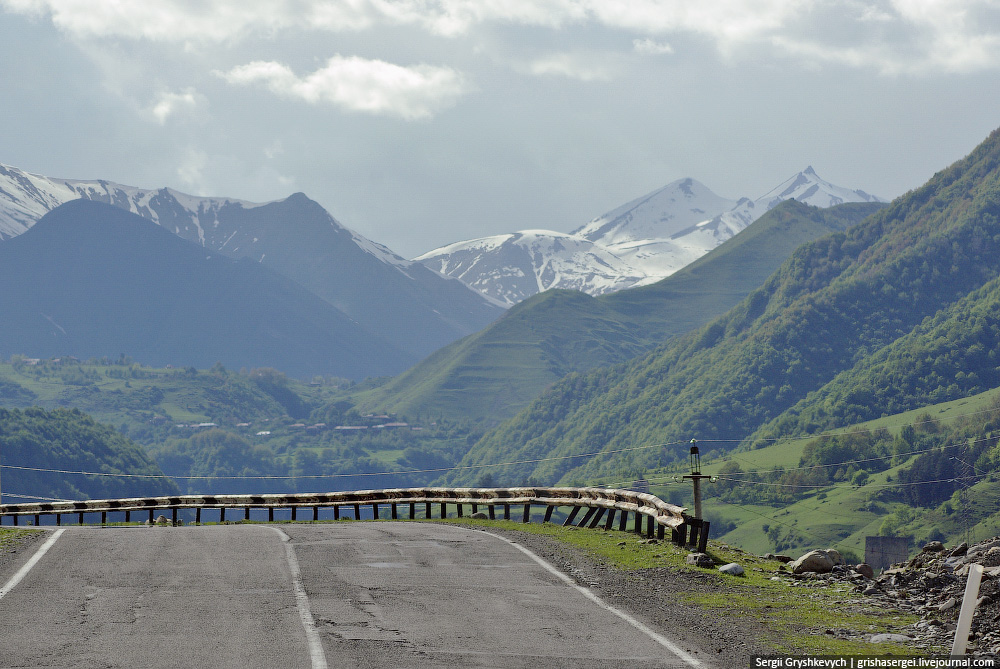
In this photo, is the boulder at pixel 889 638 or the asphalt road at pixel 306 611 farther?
the boulder at pixel 889 638

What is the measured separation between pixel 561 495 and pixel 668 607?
1498cm

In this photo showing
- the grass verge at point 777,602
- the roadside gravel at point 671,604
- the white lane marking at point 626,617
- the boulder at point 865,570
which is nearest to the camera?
the white lane marking at point 626,617

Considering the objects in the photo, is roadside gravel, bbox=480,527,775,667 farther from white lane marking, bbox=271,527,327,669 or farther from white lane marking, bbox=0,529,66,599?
white lane marking, bbox=0,529,66,599

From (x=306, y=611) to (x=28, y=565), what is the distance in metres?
7.76

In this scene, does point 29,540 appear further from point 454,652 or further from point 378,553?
point 454,652

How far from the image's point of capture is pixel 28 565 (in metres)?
20.4

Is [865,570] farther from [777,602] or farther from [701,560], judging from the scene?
[777,602]

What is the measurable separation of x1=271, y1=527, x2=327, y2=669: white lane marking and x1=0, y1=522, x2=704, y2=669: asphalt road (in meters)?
0.02

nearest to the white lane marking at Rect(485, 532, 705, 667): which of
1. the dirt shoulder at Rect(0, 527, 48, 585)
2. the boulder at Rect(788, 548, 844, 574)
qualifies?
the boulder at Rect(788, 548, 844, 574)

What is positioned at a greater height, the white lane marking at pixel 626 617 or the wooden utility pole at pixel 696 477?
the wooden utility pole at pixel 696 477

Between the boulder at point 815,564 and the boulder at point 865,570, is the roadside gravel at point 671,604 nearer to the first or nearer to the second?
the boulder at point 815,564

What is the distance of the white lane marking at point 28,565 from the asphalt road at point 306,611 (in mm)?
203

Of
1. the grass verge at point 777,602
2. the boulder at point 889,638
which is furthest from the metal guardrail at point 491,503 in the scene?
the boulder at point 889,638

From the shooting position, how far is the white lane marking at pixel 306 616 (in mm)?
12523
